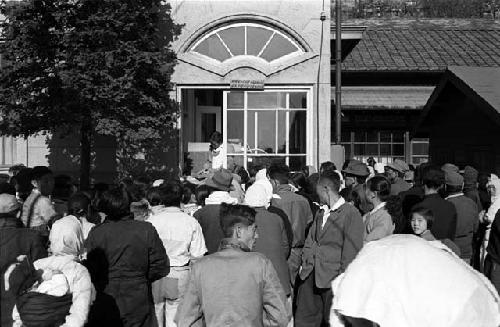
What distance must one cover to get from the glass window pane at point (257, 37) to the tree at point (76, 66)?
317 cm

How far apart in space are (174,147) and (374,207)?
10.1 meters

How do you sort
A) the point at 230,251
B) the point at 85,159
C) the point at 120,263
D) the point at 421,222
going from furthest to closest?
the point at 85,159 < the point at 421,222 < the point at 120,263 < the point at 230,251

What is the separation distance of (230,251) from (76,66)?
9.72 metres

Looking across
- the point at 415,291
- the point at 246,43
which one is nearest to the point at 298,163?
the point at 246,43

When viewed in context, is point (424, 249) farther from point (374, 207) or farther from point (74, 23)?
point (74, 23)

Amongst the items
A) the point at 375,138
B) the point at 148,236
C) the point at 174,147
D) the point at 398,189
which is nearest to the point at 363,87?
the point at 375,138

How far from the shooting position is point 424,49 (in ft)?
93.3

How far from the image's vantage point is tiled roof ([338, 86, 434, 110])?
952 inches

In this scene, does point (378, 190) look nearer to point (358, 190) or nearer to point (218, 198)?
point (358, 190)

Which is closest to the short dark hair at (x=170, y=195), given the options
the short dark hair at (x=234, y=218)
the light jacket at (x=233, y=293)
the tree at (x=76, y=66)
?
the short dark hair at (x=234, y=218)

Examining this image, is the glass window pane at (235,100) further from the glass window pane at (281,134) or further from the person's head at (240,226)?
the person's head at (240,226)

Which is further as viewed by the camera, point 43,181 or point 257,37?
point 257,37

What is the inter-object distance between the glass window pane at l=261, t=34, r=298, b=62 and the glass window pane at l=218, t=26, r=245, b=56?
622 mm

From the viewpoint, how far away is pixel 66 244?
5.65m
